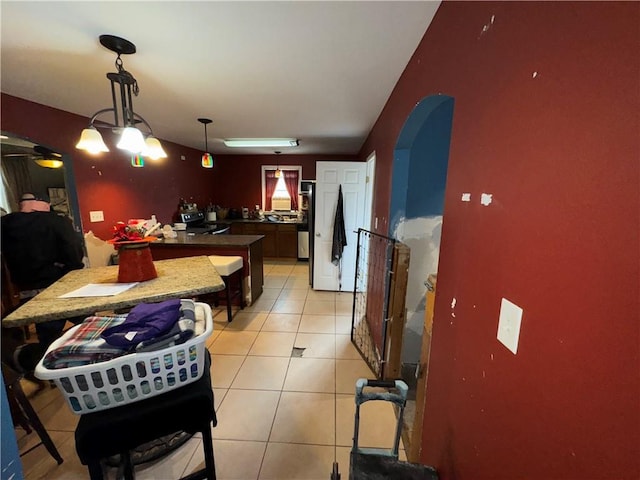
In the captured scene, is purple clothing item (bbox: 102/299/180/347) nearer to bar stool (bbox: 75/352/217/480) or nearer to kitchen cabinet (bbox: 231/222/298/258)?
bar stool (bbox: 75/352/217/480)

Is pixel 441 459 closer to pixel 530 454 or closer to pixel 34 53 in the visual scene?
pixel 530 454

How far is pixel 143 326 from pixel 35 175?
3016mm

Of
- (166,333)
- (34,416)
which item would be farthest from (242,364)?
(166,333)

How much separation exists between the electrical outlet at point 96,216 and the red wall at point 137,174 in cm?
5

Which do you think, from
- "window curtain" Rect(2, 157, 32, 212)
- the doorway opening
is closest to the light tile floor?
the doorway opening

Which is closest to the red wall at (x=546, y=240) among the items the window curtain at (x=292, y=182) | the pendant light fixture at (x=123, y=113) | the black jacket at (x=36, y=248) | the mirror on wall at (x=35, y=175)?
the pendant light fixture at (x=123, y=113)

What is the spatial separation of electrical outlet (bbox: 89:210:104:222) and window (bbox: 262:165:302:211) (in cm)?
351

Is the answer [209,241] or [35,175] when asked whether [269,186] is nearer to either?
[209,241]

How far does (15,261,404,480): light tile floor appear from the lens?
1502 mm

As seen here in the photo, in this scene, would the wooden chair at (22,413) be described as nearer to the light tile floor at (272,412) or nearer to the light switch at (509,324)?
the light tile floor at (272,412)

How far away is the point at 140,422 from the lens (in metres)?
0.93

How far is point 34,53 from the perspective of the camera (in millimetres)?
1632

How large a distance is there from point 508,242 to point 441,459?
3.38ft

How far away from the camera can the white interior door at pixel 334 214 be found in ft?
12.3
